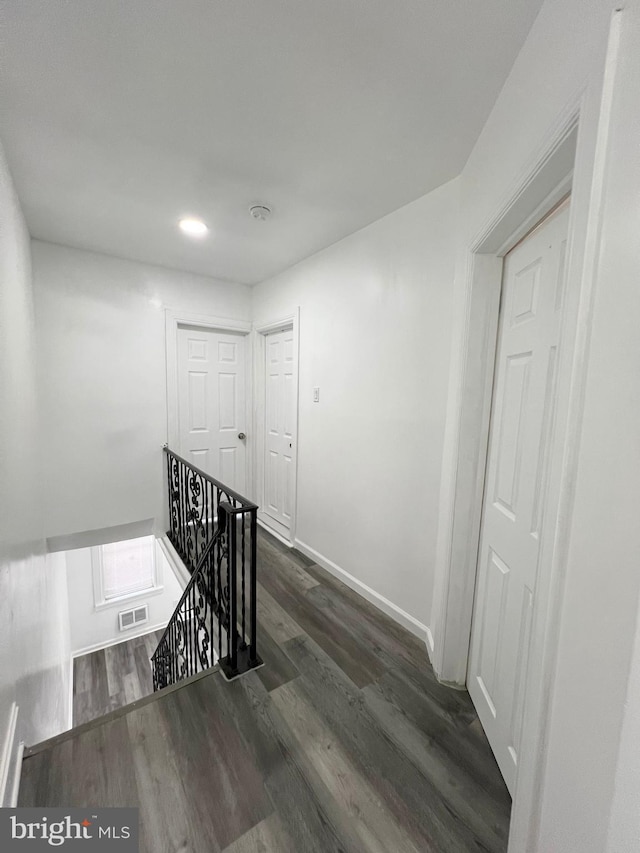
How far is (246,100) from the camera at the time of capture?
1270 millimetres

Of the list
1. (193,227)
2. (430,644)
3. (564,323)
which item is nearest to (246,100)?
(193,227)

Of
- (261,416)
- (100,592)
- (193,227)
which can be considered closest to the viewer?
(193,227)

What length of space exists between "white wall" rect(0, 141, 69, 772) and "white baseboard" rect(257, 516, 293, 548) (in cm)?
178

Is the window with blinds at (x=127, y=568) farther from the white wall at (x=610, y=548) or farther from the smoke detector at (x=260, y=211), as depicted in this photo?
the white wall at (x=610, y=548)

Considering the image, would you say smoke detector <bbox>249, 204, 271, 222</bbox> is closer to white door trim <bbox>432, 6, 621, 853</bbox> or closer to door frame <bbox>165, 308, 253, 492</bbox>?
white door trim <bbox>432, 6, 621, 853</bbox>

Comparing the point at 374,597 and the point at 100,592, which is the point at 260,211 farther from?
the point at 100,592

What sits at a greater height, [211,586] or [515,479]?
[515,479]

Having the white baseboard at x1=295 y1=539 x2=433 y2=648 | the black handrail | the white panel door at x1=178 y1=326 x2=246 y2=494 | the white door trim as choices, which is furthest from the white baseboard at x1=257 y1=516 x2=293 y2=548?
the white door trim

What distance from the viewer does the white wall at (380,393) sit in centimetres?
181

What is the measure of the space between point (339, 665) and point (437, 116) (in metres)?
2.52

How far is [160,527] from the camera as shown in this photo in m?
3.17

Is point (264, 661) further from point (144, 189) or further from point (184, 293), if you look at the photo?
point (184, 293)

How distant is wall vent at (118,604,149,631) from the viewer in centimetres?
451

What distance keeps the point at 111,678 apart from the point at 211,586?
Answer: 10.3 ft
